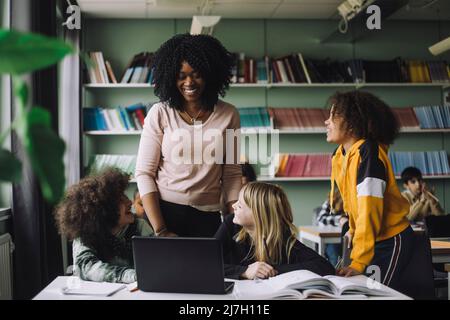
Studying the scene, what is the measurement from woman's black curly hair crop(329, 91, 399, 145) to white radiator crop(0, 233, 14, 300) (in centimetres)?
178

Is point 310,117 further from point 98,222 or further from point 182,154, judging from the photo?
point 98,222

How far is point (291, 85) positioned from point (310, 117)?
38 cm

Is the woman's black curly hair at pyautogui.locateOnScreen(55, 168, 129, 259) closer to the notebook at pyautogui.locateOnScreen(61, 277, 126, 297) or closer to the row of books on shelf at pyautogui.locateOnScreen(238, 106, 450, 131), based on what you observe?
the notebook at pyautogui.locateOnScreen(61, 277, 126, 297)

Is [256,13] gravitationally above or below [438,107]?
above

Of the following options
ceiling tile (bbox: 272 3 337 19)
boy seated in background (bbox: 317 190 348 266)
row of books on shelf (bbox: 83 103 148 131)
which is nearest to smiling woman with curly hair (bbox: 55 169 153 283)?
boy seated in background (bbox: 317 190 348 266)

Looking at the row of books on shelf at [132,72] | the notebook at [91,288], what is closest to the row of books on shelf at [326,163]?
the row of books on shelf at [132,72]

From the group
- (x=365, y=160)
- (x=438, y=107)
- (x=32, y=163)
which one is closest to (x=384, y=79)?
(x=438, y=107)

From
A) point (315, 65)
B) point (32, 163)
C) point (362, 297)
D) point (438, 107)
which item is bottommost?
point (362, 297)

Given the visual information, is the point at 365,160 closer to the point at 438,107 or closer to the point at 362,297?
the point at 362,297

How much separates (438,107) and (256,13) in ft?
6.81

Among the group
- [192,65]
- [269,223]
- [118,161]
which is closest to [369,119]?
[269,223]

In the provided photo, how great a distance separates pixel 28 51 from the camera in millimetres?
690

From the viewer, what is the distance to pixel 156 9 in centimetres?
538
